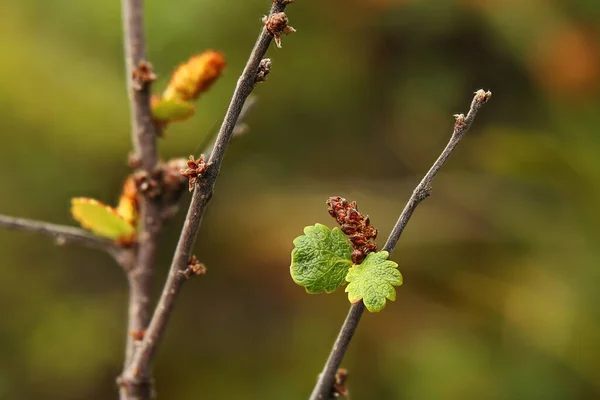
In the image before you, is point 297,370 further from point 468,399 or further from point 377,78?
point 377,78

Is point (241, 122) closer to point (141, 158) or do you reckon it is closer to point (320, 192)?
point (141, 158)

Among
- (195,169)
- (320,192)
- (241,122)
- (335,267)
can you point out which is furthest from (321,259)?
(320,192)

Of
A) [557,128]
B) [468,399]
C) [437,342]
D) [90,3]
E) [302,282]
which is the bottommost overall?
[302,282]

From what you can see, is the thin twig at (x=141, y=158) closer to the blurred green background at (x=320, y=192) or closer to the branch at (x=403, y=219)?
the branch at (x=403, y=219)

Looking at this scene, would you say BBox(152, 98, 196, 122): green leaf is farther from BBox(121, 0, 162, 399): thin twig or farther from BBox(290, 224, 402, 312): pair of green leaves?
BBox(290, 224, 402, 312): pair of green leaves

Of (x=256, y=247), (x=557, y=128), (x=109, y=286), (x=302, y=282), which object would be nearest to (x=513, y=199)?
(x=557, y=128)
